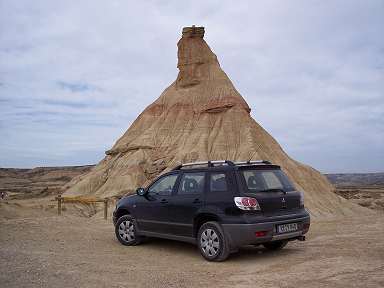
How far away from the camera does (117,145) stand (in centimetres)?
3869

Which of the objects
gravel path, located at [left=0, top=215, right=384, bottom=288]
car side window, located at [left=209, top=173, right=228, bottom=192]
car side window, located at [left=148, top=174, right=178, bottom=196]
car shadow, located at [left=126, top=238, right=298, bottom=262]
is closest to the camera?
gravel path, located at [left=0, top=215, right=384, bottom=288]

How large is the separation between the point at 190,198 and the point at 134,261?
1.48 meters

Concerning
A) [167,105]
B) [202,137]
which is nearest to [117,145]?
[167,105]

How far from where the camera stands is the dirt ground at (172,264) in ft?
21.2

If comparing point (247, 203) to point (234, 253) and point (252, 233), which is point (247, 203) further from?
point (234, 253)

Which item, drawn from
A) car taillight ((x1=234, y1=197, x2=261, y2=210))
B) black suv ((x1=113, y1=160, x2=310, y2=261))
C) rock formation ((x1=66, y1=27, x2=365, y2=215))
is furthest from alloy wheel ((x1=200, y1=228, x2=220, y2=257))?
rock formation ((x1=66, y1=27, x2=365, y2=215))

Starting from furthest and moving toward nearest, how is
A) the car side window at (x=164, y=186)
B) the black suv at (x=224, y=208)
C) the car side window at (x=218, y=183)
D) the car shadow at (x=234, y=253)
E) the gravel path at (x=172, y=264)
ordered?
the car side window at (x=164, y=186), the car shadow at (x=234, y=253), the car side window at (x=218, y=183), the black suv at (x=224, y=208), the gravel path at (x=172, y=264)

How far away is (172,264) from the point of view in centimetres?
795

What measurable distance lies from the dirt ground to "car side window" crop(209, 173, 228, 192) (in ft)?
4.03

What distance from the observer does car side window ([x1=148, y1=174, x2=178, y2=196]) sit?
9305 millimetres

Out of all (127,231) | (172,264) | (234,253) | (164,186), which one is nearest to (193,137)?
(127,231)

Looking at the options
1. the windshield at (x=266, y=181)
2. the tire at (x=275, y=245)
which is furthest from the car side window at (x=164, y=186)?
the tire at (x=275, y=245)

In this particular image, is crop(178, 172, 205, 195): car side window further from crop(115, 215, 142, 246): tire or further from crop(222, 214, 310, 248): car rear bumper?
crop(115, 215, 142, 246): tire

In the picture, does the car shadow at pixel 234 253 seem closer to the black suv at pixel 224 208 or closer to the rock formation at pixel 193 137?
the black suv at pixel 224 208
